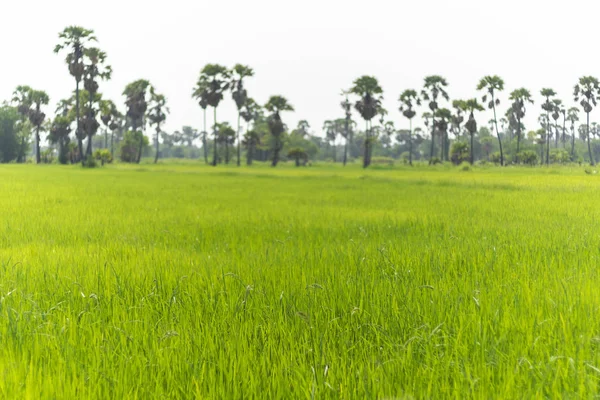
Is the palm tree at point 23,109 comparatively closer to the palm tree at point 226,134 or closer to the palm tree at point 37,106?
the palm tree at point 37,106

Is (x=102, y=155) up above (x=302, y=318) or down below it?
above

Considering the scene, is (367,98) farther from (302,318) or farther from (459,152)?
(302,318)

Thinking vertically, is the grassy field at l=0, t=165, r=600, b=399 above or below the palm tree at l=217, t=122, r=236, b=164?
below

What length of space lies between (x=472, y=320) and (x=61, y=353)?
7.72 ft

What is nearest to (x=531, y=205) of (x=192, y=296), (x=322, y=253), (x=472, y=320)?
(x=322, y=253)

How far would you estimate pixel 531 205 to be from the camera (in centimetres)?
1000

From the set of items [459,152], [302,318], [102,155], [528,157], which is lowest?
[302,318]

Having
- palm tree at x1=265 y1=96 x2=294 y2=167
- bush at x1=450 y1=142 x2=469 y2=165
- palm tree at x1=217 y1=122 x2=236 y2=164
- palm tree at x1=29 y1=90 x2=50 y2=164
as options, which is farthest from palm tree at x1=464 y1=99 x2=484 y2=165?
palm tree at x1=29 y1=90 x2=50 y2=164

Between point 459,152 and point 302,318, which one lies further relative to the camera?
point 459,152

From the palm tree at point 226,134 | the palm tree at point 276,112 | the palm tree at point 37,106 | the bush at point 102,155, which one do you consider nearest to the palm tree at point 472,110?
the palm tree at point 276,112

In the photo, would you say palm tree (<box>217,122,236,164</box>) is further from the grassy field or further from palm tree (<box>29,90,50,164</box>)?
the grassy field

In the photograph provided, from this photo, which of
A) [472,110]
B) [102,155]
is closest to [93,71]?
[102,155]

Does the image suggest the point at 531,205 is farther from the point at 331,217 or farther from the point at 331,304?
the point at 331,304

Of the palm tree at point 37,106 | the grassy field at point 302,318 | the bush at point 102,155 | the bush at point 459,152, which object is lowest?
the grassy field at point 302,318
